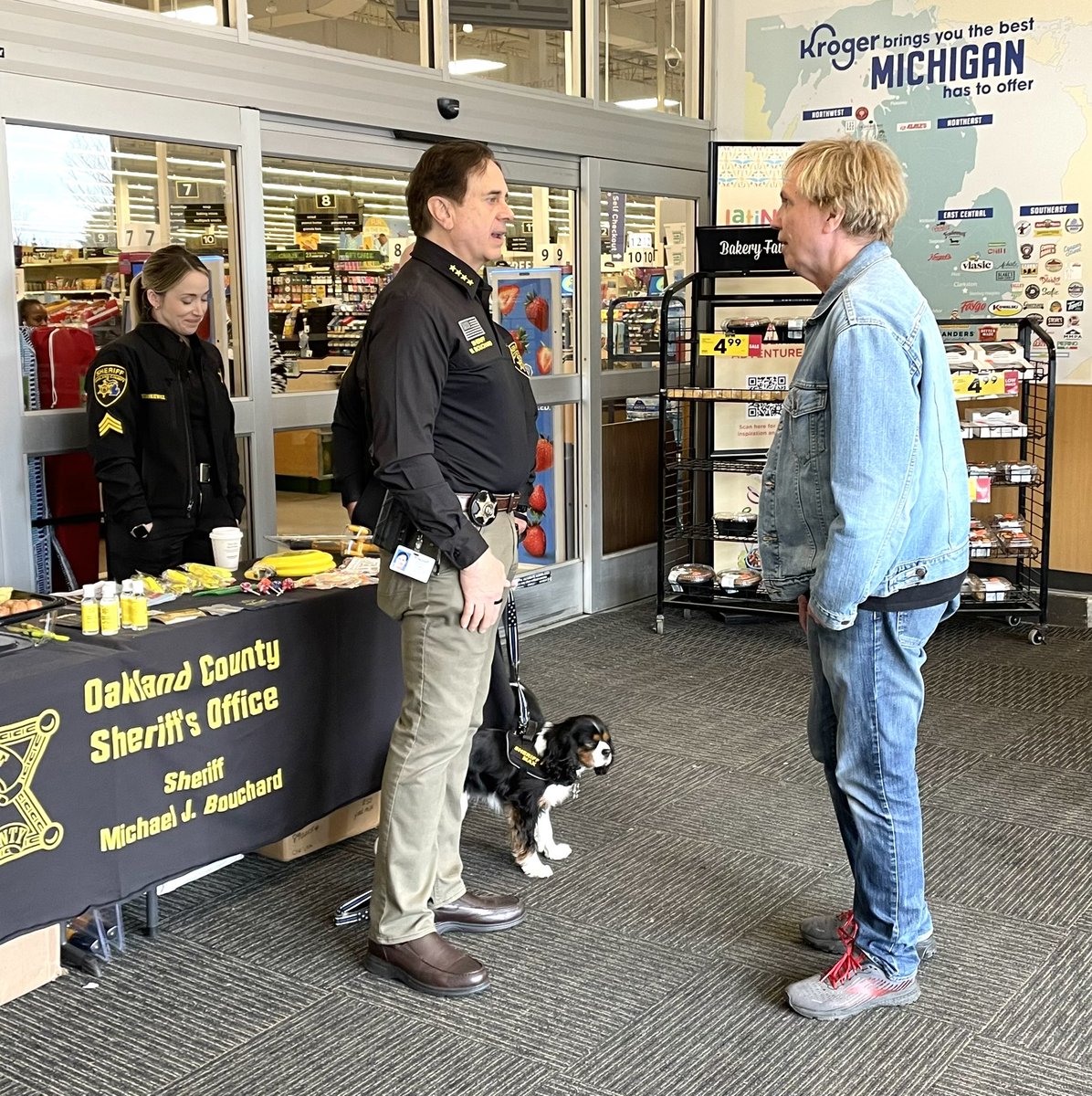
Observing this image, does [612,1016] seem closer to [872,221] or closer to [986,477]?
[872,221]

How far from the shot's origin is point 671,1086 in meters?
2.42

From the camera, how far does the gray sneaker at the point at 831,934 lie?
287cm

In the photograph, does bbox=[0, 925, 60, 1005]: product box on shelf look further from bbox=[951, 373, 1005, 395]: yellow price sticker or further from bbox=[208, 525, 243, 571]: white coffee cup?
bbox=[951, 373, 1005, 395]: yellow price sticker

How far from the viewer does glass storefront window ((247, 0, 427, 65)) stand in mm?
4574

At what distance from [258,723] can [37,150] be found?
2.00 meters

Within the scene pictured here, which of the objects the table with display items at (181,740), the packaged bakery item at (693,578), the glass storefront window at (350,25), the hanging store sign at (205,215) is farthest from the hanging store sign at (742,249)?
the table with display items at (181,740)

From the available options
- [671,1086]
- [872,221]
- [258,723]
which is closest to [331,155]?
[258,723]

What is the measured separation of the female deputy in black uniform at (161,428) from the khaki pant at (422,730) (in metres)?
1.33

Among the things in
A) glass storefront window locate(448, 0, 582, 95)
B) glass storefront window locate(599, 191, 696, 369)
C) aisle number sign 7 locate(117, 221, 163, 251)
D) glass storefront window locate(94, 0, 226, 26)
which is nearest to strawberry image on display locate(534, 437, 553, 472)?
glass storefront window locate(599, 191, 696, 369)

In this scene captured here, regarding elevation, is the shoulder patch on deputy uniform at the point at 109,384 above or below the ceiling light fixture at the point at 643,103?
below

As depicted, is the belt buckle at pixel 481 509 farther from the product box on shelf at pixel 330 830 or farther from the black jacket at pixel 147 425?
the black jacket at pixel 147 425

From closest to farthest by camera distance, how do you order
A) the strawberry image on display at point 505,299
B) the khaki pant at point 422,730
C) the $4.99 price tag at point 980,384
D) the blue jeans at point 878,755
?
the blue jeans at point 878,755 → the khaki pant at point 422,730 → the $4.99 price tag at point 980,384 → the strawberry image on display at point 505,299

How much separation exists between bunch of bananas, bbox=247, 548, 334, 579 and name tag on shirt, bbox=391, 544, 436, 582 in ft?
2.61

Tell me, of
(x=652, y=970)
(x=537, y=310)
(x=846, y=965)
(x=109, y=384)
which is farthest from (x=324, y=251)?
(x=846, y=965)
